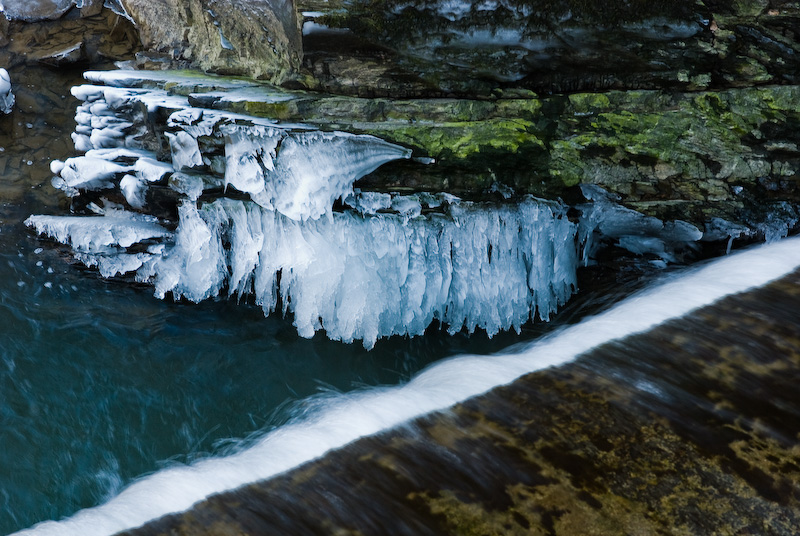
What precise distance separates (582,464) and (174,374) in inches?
110

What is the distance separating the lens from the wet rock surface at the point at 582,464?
7.29ft

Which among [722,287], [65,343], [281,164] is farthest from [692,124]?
[65,343]

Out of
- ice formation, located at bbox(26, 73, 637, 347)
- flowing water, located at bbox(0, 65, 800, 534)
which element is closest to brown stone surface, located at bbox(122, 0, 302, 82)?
ice formation, located at bbox(26, 73, 637, 347)

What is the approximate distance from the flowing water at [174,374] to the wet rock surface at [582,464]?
0.53 feet

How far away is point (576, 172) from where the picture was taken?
4199 mm

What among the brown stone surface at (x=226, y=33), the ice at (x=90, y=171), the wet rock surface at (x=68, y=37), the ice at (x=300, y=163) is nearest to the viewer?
the ice at (x=300, y=163)

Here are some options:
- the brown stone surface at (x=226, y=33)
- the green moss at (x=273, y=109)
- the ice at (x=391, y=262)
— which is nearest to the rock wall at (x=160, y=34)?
the brown stone surface at (x=226, y=33)

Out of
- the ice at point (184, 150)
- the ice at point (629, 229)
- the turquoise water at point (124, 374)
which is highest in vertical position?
the ice at point (184, 150)

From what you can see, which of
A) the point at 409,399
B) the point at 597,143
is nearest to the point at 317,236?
the point at 409,399

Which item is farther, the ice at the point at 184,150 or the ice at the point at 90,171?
the ice at the point at 90,171

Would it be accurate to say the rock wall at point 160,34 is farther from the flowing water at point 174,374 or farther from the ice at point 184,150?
→ the flowing water at point 174,374

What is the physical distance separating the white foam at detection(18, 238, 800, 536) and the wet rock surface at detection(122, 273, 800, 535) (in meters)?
0.08

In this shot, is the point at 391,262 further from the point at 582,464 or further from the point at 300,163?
the point at 582,464

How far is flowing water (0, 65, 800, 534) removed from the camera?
2988mm
